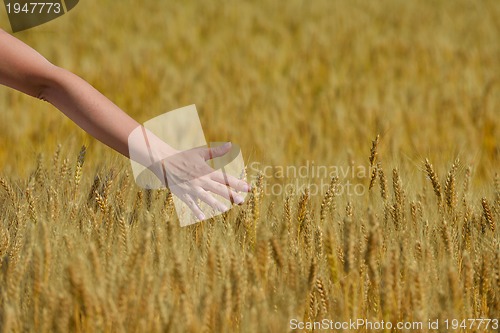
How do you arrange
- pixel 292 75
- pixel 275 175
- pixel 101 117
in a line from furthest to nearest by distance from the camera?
pixel 292 75, pixel 275 175, pixel 101 117

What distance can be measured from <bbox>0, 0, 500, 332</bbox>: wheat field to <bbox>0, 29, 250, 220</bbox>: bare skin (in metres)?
0.08

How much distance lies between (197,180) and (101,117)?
0.77 ft

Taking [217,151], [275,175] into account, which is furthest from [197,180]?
[275,175]

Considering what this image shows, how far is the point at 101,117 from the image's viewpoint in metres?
1.69

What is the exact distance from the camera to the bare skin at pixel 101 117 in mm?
1683

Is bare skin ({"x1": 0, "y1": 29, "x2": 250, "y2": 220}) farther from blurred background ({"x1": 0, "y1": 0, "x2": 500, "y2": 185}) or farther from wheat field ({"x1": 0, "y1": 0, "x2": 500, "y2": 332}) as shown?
blurred background ({"x1": 0, "y1": 0, "x2": 500, "y2": 185})

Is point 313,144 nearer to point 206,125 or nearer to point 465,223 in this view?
point 206,125

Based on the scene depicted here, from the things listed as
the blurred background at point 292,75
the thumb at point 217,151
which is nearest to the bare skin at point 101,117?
the thumb at point 217,151

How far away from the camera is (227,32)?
6121 mm

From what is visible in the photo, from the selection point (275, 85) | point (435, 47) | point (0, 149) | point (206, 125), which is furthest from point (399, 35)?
point (0, 149)

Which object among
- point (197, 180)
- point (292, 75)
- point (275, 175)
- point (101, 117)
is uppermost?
point (292, 75)

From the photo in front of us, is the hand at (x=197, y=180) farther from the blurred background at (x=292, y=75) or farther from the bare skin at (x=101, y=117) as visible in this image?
the blurred background at (x=292, y=75)

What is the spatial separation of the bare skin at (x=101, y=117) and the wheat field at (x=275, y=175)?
79 mm

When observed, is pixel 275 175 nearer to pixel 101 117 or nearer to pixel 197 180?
pixel 197 180
